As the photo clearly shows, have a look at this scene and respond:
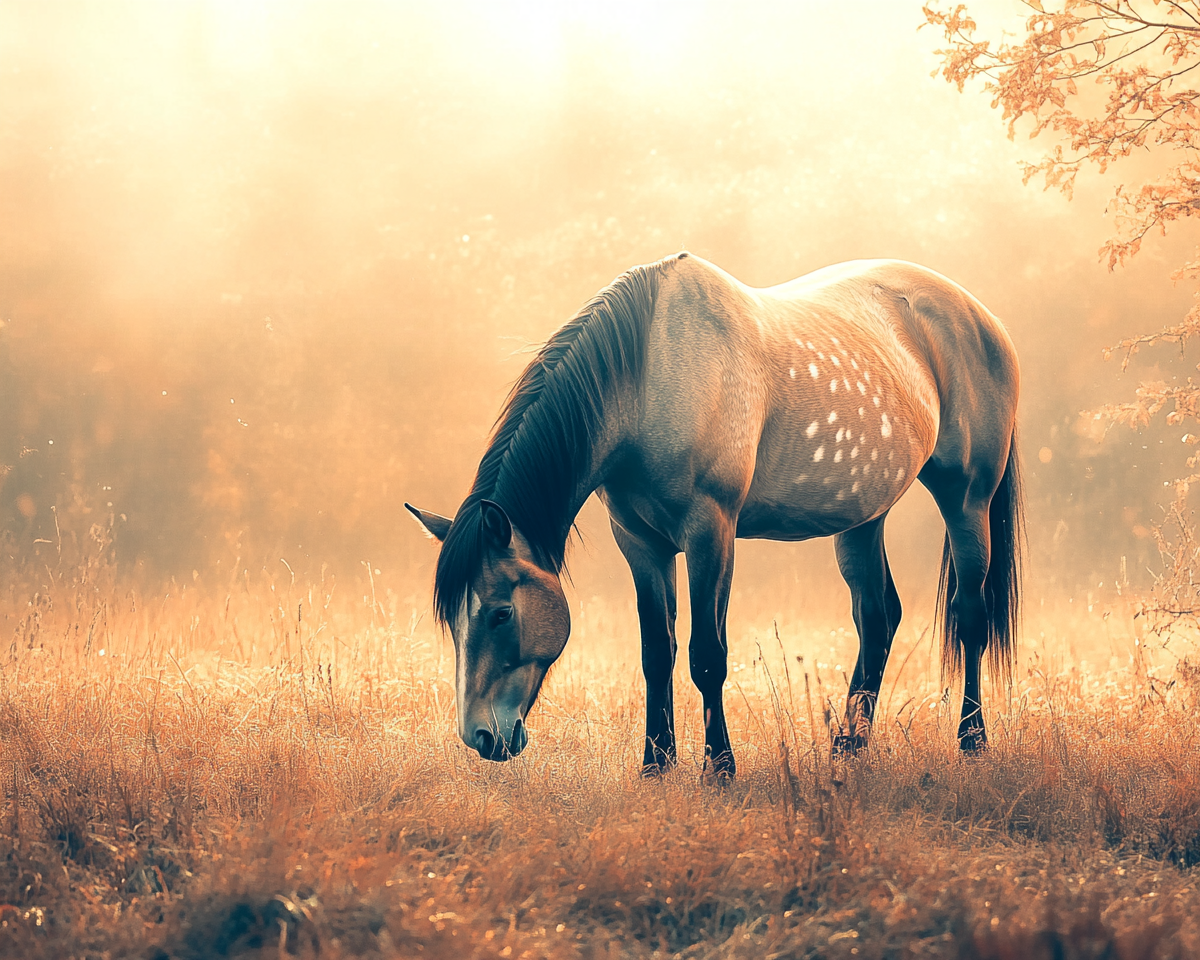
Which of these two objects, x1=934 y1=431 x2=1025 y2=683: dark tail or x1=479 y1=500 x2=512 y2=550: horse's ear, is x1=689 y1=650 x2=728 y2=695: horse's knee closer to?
x1=479 y1=500 x2=512 y2=550: horse's ear

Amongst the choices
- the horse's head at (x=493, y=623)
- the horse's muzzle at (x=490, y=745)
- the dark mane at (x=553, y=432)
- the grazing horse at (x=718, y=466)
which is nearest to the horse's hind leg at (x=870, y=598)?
the grazing horse at (x=718, y=466)

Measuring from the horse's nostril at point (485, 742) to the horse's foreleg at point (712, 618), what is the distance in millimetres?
1009

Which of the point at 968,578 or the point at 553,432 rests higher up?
the point at 553,432

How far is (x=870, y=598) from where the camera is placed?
5.75 meters

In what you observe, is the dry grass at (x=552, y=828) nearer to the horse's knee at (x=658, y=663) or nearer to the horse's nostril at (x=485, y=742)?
the horse's nostril at (x=485, y=742)

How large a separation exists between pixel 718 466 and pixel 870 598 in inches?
81.2

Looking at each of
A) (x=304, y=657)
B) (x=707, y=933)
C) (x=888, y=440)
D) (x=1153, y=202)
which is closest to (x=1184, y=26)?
(x=1153, y=202)

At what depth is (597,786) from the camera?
12.7 ft

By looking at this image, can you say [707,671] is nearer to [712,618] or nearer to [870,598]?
[712,618]

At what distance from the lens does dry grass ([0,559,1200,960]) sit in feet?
8.87

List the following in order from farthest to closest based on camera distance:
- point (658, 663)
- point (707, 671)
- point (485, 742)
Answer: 1. point (658, 663)
2. point (707, 671)
3. point (485, 742)

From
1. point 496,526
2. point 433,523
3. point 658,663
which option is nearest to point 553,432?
point 496,526

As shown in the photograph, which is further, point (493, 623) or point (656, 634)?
point (656, 634)

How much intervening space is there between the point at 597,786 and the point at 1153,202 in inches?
178
